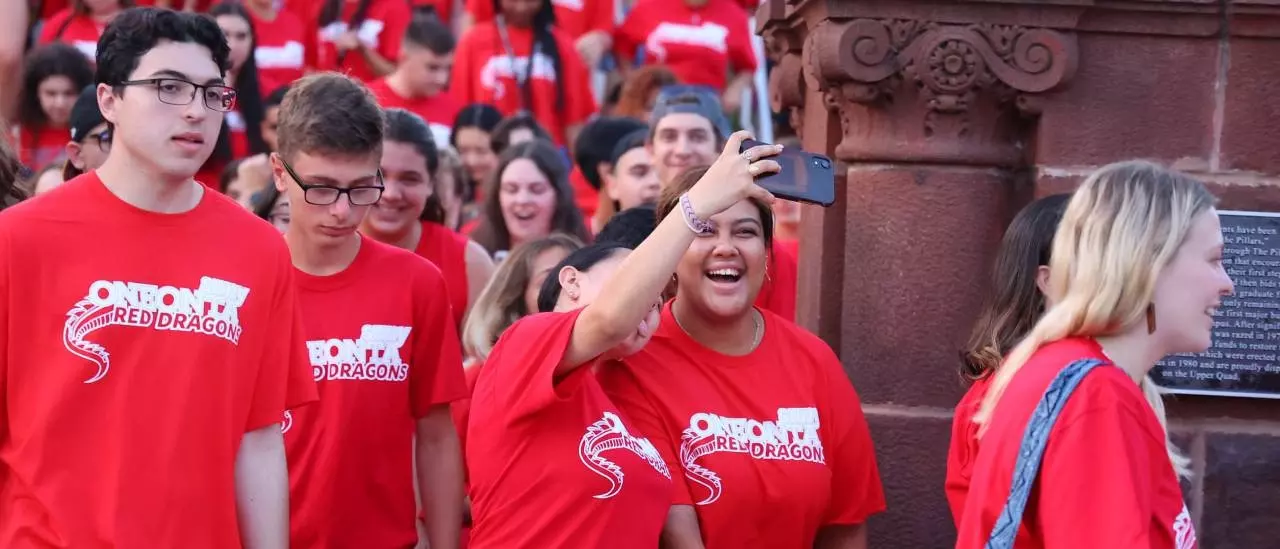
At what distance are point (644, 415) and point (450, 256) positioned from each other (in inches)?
77.9

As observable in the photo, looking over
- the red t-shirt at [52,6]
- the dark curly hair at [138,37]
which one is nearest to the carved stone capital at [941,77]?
the dark curly hair at [138,37]

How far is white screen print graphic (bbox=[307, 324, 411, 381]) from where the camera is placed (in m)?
5.11

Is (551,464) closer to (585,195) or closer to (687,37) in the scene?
(585,195)

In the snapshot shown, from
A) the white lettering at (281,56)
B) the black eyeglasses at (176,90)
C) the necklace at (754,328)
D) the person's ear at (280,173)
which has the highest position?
the white lettering at (281,56)

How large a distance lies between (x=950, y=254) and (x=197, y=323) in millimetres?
2537

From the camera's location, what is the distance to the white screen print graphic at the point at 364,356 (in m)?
5.11

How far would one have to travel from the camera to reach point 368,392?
5.14m

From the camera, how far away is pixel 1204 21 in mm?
5742

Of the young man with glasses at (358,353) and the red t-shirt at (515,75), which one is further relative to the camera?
the red t-shirt at (515,75)

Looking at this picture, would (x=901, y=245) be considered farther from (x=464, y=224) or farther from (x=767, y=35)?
(x=464, y=224)

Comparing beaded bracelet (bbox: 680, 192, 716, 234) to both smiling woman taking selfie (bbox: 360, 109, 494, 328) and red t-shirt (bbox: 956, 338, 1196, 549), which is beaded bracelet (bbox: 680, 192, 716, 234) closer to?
red t-shirt (bbox: 956, 338, 1196, 549)

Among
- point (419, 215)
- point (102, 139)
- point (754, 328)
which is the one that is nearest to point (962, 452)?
point (754, 328)

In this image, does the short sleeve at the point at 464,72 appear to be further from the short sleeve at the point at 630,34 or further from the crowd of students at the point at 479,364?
the crowd of students at the point at 479,364

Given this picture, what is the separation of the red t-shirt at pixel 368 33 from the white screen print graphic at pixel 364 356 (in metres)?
6.63
